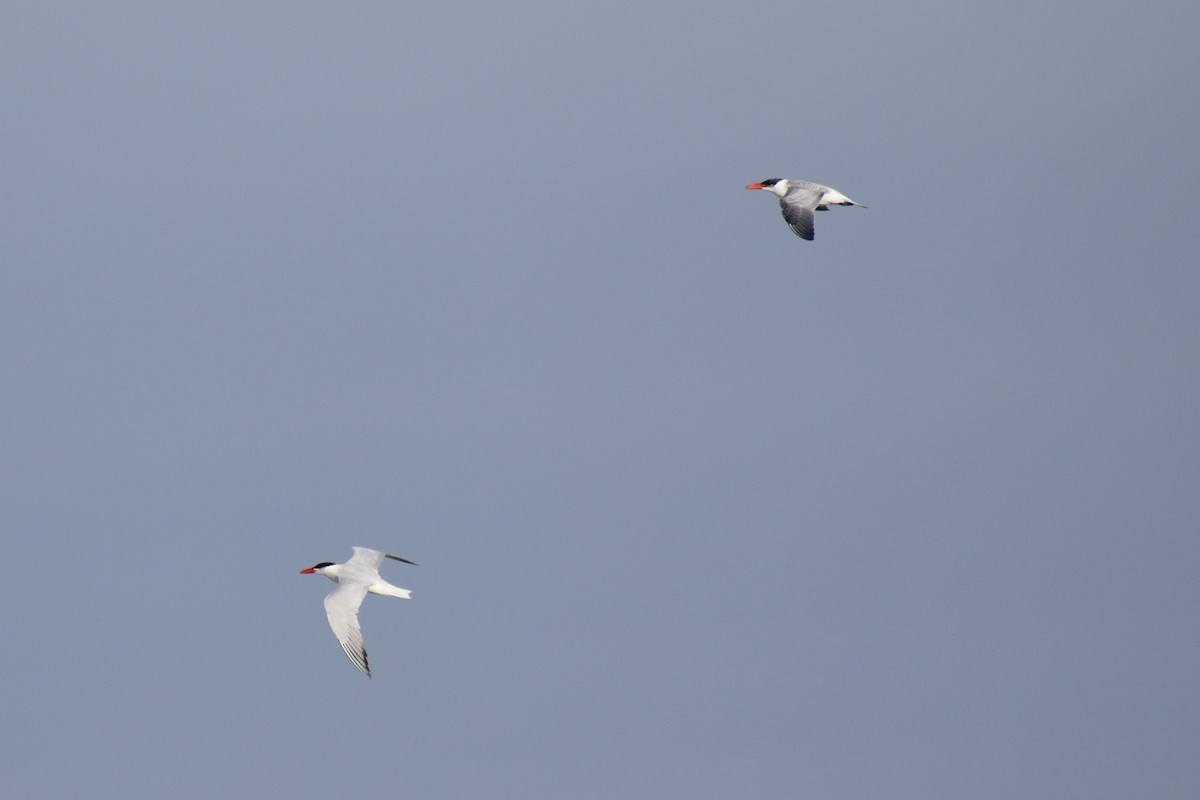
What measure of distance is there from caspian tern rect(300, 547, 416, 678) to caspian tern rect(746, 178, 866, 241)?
933 cm

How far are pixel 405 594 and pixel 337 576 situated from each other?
212 cm

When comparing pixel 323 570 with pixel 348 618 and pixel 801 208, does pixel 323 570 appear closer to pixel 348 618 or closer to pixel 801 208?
pixel 348 618

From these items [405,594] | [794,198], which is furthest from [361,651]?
[794,198]

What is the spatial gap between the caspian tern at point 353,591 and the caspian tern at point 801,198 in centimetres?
933

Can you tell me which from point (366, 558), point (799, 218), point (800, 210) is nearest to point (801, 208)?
point (800, 210)

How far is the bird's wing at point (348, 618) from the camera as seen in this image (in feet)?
127

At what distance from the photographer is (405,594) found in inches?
1558

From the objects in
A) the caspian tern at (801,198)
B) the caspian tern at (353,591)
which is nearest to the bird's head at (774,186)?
the caspian tern at (801,198)

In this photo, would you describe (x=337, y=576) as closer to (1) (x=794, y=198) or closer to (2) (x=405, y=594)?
(2) (x=405, y=594)

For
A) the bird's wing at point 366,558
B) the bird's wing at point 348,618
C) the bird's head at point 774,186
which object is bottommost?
the bird's wing at point 348,618

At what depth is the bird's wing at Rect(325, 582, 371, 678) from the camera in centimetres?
3856

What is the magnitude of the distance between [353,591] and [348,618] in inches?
34.5

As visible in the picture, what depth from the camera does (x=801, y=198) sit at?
A: 4306 centimetres

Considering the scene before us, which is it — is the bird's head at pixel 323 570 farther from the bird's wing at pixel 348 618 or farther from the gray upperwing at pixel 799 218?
the gray upperwing at pixel 799 218
